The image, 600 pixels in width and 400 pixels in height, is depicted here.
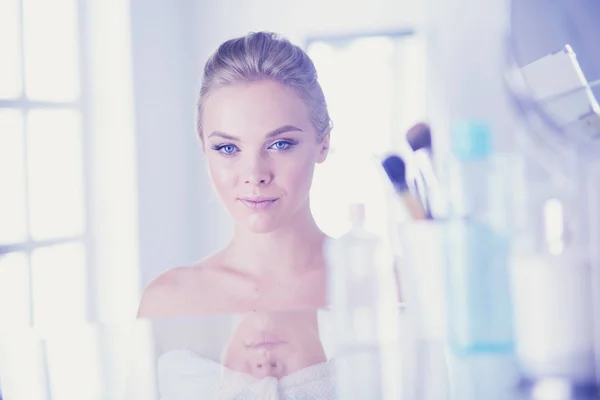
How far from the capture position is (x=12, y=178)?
0.93 metres

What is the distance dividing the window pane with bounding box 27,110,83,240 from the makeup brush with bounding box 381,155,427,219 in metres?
0.36

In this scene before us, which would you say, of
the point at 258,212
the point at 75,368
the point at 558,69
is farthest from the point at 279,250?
the point at 558,69

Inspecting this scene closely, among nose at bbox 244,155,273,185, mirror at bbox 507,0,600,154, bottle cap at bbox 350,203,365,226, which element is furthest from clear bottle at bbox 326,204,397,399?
mirror at bbox 507,0,600,154

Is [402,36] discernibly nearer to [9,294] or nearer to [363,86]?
[363,86]

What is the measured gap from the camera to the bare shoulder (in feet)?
2.97

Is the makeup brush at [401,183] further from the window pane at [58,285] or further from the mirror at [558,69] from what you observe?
the window pane at [58,285]

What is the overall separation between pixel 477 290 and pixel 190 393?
12.9 inches

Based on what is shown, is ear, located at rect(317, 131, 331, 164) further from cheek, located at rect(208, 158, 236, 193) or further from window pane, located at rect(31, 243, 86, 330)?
window pane, located at rect(31, 243, 86, 330)

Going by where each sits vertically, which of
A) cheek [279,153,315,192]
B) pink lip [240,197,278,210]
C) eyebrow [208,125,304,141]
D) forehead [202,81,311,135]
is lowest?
pink lip [240,197,278,210]

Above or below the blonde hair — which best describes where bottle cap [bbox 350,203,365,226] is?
below

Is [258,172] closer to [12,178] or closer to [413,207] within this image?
[413,207]

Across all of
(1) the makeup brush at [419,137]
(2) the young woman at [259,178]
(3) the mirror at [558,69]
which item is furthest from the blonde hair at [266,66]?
(3) the mirror at [558,69]

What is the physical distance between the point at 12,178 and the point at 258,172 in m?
0.30

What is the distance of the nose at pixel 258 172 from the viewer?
873 mm
